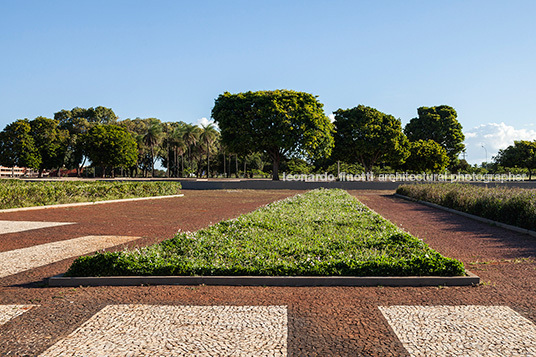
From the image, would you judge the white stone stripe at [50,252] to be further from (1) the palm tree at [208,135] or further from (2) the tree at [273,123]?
(1) the palm tree at [208,135]

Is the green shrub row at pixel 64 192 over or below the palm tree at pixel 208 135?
below

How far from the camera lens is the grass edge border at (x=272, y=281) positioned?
5.35 m

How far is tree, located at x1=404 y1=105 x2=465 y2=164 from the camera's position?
206ft

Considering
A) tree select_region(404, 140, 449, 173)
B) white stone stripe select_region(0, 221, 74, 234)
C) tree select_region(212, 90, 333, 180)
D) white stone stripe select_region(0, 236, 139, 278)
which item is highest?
tree select_region(212, 90, 333, 180)

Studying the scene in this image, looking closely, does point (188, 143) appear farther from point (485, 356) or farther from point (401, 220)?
point (485, 356)

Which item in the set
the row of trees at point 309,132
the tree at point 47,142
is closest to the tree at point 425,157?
the row of trees at point 309,132

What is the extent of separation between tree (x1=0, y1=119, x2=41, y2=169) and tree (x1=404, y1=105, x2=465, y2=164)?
62.5 metres

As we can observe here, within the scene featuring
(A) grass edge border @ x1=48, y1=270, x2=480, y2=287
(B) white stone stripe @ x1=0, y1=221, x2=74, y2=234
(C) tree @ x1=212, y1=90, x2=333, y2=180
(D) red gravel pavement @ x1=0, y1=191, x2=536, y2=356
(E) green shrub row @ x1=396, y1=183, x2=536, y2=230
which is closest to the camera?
(D) red gravel pavement @ x1=0, y1=191, x2=536, y2=356

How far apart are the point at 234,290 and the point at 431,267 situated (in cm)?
278

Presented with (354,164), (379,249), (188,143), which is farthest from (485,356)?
(188,143)

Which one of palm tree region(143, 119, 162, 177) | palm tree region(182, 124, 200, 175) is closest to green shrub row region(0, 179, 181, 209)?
palm tree region(182, 124, 200, 175)

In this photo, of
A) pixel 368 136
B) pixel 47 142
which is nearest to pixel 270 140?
pixel 368 136

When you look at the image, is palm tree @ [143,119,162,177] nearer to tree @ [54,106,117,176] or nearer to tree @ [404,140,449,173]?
tree @ [54,106,117,176]

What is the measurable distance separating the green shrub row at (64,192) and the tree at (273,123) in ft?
55.5
